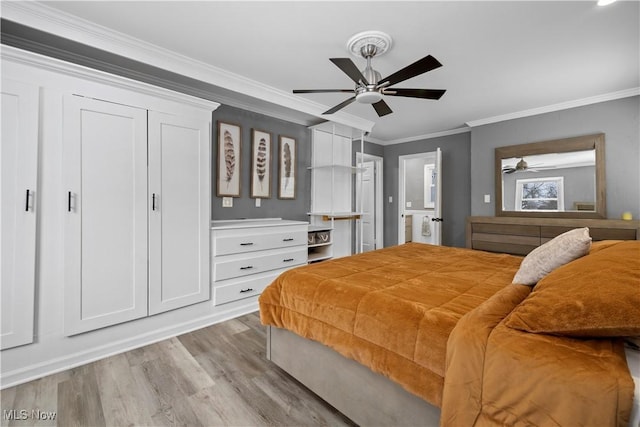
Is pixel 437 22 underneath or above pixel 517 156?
above

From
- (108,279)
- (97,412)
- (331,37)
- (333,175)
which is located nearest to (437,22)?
(331,37)

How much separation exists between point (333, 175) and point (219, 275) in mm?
2348

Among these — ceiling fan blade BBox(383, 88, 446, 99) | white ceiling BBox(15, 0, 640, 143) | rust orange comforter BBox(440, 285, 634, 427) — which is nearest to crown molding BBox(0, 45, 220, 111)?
white ceiling BBox(15, 0, 640, 143)

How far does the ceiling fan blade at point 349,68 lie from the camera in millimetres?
1866

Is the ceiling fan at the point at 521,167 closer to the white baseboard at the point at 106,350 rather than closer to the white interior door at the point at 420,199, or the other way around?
the white interior door at the point at 420,199

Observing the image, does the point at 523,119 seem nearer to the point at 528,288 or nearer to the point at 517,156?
the point at 517,156

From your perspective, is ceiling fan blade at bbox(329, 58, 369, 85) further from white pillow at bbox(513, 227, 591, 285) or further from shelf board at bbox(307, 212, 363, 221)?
shelf board at bbox(307, 212, 363, 221)

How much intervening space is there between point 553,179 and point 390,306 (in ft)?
12.0

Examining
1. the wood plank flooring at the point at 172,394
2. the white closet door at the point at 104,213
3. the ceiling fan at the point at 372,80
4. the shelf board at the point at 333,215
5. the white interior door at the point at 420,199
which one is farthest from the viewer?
the white interior door at the point at 420,199

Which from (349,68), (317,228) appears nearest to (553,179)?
(317,228)

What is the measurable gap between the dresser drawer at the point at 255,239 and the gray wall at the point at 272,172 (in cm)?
49

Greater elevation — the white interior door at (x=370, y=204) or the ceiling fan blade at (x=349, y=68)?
the ceiling fan blade at (x=349, y=68)

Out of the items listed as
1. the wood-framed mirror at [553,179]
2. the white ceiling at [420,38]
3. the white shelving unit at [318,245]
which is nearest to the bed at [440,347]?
the white ceiling at [420,38]

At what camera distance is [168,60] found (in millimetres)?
2463
